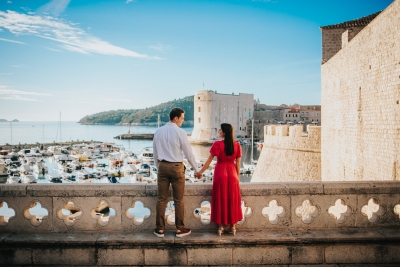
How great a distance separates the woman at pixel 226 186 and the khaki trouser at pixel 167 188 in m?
0.44

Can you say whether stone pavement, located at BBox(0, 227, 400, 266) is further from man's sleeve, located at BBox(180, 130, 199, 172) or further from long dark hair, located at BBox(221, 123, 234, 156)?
long dark hair, located at BBox(221, 123, 234, 156)

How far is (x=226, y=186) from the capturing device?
4.33 meters

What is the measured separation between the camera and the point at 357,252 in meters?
4.31

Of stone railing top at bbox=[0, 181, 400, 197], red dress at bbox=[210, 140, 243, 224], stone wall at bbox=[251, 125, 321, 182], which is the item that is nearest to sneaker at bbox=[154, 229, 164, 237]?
stone railing top at bbox=[0, 181, 400, 197]

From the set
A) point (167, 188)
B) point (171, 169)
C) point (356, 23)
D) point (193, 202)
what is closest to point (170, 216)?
point (193, 202)

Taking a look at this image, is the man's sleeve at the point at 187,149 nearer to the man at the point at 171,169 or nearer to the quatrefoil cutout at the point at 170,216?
→ the man at the point at 171,169

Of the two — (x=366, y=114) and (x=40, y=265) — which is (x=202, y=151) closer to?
(x=366, y=114)

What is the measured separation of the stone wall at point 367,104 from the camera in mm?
8648

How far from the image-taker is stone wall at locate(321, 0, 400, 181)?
8.65 metres

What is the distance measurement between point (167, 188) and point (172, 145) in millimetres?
594

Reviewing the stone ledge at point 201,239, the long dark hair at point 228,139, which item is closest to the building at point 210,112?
the long dark hair at point 228,139

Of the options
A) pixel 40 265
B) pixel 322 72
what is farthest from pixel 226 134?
pixel 322 72

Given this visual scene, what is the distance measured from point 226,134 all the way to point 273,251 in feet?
5.54

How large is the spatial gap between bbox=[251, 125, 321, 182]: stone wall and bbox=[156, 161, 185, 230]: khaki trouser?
1563cm
